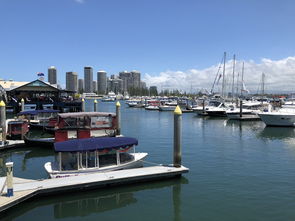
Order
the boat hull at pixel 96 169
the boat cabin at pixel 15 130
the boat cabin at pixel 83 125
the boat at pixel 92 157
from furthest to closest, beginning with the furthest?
the boat cabin at pixel 15 130
the boat cabin at pixel 83 125
the boat at pixel 92 157
the boat hull at pixel 96 169

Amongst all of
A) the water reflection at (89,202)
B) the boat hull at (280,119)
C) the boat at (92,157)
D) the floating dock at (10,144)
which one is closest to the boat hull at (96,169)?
the boat at (92,157)

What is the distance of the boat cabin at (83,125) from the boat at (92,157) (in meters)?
7.54

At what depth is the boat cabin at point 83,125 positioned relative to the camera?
84.7 ft

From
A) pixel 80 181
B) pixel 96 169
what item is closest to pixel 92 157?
pixel 96 169

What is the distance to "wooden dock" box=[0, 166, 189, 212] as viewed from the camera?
1406 centimetres

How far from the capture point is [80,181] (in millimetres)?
16109

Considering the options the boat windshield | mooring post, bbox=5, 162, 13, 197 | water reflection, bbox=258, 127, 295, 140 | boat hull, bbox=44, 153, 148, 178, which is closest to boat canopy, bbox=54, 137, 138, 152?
the boat windshield

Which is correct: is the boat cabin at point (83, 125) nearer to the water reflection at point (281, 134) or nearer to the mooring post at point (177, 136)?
the mooring post at point (177, 136)

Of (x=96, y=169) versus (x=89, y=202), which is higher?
(x=96, y=169)

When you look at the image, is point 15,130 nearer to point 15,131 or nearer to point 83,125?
point 15,131

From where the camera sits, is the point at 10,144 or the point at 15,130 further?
the point at 15,130

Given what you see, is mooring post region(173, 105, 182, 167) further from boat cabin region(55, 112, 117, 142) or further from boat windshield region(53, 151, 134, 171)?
boat cabin region(55, 112, 117, 142)

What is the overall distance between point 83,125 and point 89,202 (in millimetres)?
12634

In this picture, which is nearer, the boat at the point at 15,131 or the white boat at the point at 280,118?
the boat at the point at 15,131
